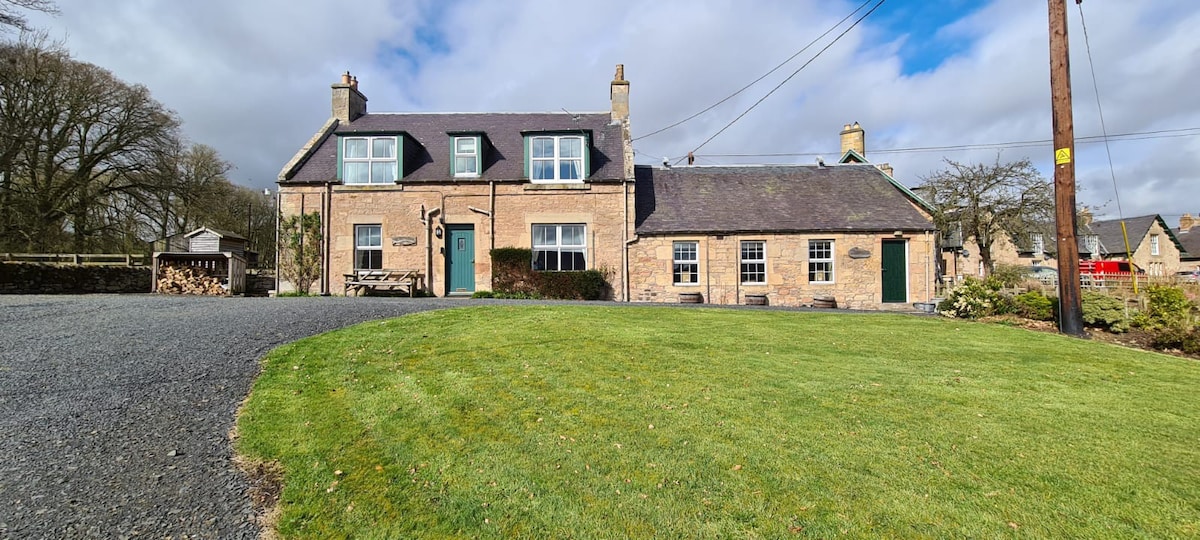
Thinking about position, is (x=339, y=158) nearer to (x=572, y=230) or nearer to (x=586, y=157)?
(x=572, y=230)

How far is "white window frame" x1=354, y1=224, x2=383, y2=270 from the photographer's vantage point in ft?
61.4

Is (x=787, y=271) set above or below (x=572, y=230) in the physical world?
below

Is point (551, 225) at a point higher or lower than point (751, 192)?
lower

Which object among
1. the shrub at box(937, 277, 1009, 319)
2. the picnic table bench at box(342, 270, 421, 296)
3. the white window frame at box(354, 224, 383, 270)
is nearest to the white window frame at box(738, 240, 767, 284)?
the shrub at box(937, 277, 1009, 319)

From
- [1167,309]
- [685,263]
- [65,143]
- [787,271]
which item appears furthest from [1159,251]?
[65,143]

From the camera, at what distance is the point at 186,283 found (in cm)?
1803

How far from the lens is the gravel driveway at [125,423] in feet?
9.78

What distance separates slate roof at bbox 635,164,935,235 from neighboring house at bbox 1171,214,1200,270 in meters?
47.7

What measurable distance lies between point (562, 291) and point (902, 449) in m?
14.2

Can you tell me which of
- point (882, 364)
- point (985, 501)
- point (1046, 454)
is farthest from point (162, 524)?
point (882, 364)

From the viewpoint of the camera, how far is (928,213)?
19.2 metres

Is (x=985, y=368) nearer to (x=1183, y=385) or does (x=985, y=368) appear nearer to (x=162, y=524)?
(x=1183, y=385)

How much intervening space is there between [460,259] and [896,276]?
15.7 meters

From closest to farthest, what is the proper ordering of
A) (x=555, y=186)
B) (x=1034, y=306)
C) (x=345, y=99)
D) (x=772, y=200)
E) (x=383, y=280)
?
(x=1034, y=306) → (x=383, y=280) → (x=555, y=186) → (x=772, y=200) → (x=345, y=99)
